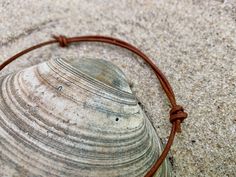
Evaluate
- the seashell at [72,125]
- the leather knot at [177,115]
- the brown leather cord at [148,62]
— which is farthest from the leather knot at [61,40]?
the leather knot at [177,115]

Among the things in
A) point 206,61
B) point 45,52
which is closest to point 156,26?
point 206,61

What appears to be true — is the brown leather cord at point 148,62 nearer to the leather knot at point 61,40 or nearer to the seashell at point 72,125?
the leather knot at point 61,40

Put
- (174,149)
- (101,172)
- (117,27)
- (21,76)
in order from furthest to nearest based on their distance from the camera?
(117,27) → (174,149) → (21,76) → (101,172)

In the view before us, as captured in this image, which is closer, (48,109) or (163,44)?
(48,109)

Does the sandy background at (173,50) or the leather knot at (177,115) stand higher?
the sandy background at (173,50)

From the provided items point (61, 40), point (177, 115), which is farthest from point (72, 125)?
point (61, 40)

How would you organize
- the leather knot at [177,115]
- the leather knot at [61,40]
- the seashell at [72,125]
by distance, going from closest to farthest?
1. the seashell at [72,125]
2. the leather knot at [177,115]
3. the leather knot at [61,40]

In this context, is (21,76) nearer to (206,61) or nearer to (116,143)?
(116,143)

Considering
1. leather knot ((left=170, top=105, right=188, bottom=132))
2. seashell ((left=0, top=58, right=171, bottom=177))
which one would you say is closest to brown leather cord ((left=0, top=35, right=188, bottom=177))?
leather knot ((left=170, top=105, right=188, bottom=132))
